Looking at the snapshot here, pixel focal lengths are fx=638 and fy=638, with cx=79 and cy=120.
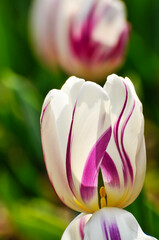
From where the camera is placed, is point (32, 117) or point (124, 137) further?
point (32, 117)

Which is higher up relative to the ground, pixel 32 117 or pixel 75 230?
pixel 75 230

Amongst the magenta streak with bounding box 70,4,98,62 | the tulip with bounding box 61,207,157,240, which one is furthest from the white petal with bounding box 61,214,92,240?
the magenta streak with bounding box 70,4,98,62

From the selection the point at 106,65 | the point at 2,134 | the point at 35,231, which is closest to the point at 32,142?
the point at 2,134

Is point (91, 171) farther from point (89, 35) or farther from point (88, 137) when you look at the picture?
point (89, 35)

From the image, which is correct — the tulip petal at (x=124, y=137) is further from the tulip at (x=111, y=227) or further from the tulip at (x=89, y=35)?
the tulip at (x=89, y=35)

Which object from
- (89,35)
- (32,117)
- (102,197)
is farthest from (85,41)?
(102,197)
